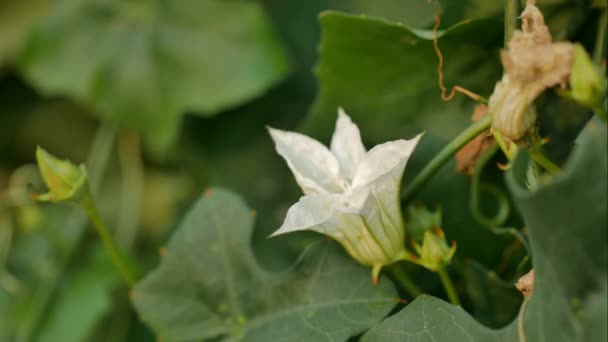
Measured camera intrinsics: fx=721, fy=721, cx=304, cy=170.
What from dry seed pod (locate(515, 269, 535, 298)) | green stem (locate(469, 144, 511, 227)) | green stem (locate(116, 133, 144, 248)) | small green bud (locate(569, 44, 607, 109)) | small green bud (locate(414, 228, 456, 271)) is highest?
small green bud (locate(569, 44, 607, 109))

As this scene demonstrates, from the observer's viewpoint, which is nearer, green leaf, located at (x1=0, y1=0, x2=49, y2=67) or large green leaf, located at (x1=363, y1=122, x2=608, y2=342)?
large green leaf, located at (x1=363, y1=122, x2=608, y2=342)

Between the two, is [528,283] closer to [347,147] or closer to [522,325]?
[522,325]

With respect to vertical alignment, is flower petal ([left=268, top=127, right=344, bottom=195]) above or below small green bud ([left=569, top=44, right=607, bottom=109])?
below

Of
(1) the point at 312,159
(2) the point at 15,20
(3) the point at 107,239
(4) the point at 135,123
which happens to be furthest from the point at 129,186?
(1) the point at 312,159

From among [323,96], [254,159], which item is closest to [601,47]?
[323,96]

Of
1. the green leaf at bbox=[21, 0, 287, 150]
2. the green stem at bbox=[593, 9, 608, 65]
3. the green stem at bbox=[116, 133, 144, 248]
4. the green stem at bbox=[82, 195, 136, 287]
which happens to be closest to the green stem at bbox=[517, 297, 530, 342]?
the green stem at bbox=[593, 9, 608, 65]

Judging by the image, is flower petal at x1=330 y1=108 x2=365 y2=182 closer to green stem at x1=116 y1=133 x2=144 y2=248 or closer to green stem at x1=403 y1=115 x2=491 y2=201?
green stem at x1=403 y1=115 x2=491 y2=201

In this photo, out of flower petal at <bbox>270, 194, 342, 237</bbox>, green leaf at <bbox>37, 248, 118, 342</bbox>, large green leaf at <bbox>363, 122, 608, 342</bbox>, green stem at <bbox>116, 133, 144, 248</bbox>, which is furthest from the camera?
green stem at <bbox>116, 133, 144, 248</bbox>
